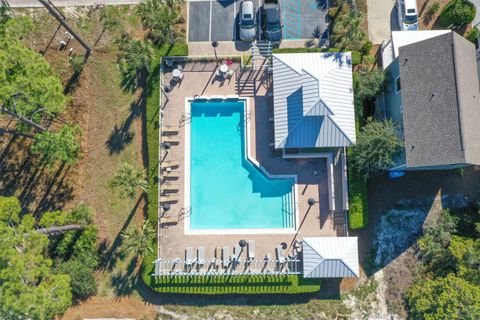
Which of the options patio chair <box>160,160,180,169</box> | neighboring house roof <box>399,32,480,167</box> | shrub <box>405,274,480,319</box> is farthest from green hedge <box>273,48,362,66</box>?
shrub <box>405,274,480,319</box>

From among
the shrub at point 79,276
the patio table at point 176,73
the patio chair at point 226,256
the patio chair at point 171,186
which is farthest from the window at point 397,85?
the shrub at point 79,276

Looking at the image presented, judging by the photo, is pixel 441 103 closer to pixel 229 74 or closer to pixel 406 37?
pixel 406 37

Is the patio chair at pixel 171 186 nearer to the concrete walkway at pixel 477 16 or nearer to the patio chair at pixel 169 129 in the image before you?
the patio chair at pixel 169 129

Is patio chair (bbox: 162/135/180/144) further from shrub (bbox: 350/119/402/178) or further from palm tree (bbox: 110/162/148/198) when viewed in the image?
shrub (bbox: 350/119/402/178)

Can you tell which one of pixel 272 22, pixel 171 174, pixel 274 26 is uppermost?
pixel 272 22

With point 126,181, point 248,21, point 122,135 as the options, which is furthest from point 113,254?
point 248,21

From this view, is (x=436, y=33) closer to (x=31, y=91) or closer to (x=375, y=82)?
(x=375, y=82)

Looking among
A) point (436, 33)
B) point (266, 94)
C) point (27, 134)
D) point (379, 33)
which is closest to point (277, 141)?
point (266, 94)
